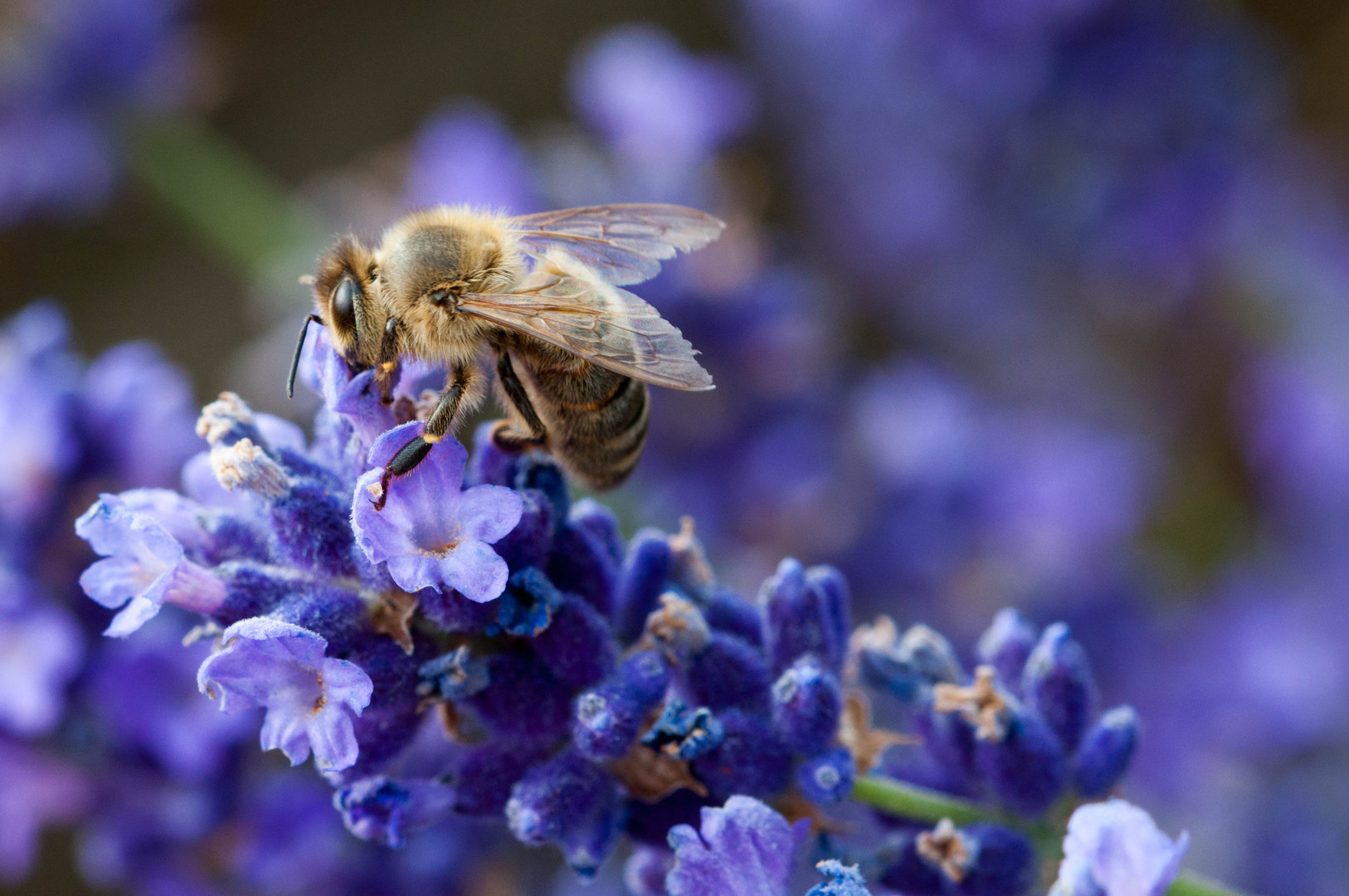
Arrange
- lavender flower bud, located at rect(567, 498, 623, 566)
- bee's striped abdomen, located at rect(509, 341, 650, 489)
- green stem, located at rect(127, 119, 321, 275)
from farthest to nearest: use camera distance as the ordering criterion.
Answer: green stem, located at rect(127, 119, 321, 275)
bee's striped abdomen, located at rect(509, 341, 650, 489)
lavender flower bud, located at rect(567, 498, 623, 566)

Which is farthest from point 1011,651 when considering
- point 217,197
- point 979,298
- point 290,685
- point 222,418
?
point 979,298

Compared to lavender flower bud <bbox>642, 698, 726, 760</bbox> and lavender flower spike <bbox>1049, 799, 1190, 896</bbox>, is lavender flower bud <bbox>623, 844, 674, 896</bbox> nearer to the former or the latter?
lavender flower bud <bbox>642, 698, 726, 760</bbox>

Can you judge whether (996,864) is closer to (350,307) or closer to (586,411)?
(586,411)

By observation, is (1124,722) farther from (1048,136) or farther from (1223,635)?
(1048,136)

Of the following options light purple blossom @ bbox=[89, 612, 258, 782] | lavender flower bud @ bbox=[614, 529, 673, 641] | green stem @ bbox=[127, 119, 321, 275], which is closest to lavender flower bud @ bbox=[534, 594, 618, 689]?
lavender flower bud @ bbox=[614, 529, 673, 641]

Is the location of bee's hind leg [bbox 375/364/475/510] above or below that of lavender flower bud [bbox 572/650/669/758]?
above

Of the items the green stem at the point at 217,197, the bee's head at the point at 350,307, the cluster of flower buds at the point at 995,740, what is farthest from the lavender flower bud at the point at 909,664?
the green stem at the point at 217,197
